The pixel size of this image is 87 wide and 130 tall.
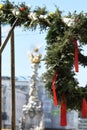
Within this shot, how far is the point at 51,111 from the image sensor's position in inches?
2635

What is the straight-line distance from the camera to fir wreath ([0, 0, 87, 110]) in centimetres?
318

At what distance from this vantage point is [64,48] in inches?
126

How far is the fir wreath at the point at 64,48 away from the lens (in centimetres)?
318

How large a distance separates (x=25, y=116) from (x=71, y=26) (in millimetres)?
22170

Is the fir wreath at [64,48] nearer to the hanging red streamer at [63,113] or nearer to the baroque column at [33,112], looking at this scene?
the hanging red streamer at [63,113]

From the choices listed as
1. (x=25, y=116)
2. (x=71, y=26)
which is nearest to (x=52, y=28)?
(x=71, y=26)

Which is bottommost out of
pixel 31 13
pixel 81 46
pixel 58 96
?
pixel 58 96

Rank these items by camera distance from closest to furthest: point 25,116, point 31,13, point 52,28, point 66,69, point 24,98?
point 66,69 → point 52,28 → point 31,13 → point 25,116 → point 24,98

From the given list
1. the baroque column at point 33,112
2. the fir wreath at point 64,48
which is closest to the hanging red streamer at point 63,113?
the fir wreath at point 64,48

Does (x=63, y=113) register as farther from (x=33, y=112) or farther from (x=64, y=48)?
(x=33, y=112)

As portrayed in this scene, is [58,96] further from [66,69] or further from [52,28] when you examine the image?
[52,28]

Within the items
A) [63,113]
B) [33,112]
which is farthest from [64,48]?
[33,112]

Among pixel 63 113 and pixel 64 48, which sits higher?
pixel 64 48

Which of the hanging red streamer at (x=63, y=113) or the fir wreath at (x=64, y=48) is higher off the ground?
the fir wreath at (x=64, y=48)
